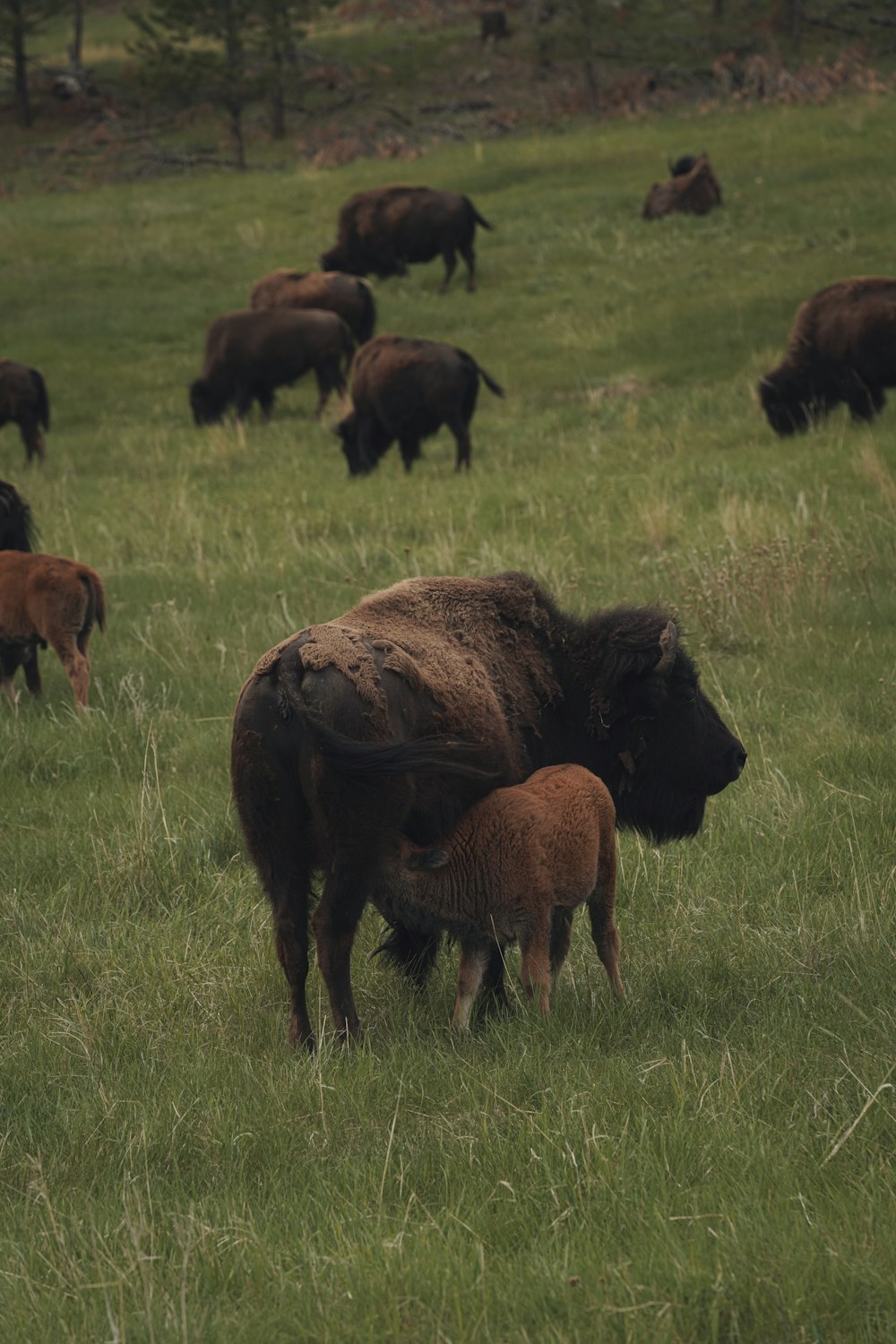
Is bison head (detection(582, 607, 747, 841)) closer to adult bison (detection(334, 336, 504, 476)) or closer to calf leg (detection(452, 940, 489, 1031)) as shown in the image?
calf leg (detection(452, 940, 489, 1031))

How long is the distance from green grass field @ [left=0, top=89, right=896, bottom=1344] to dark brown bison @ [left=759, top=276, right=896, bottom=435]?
0.66 metres

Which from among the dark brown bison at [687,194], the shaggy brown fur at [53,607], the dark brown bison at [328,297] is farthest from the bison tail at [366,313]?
the shaggy brown fur at [53,607]

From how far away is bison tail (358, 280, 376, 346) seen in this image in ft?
79.8

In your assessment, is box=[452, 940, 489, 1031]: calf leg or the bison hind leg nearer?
box=[452, 940, 489, 1031]: calf leg

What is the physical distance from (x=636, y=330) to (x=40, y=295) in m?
12.0

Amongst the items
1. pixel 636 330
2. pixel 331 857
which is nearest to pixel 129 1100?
pixel 331 857

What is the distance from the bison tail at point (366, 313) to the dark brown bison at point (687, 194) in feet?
21.3

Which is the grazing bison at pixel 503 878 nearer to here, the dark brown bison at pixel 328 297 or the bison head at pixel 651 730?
the bison head at pixel 651 730

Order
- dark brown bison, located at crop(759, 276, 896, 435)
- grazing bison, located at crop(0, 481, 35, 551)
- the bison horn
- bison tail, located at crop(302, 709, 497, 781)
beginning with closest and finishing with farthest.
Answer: bison tail, located at crop(302, 709, 497, 781) → the bison horn → grazing bison, located at crop(0, 481, 35, 551) → dark brown bison, located at crop(759, 276, 896, 435)

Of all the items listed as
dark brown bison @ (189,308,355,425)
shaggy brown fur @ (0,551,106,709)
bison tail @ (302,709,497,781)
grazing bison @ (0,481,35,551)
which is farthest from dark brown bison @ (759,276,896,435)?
bison tail @ (302,709,497,781)

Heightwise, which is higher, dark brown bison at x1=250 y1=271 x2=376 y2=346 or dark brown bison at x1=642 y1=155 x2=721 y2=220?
dark brown bison at x1=642 y1=155 x2=721 y2=220

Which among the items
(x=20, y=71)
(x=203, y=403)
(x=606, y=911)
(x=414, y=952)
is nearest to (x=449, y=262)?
(x=203, y=403)

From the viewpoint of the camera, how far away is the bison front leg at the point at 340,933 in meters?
4.64

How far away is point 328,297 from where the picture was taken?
2416cm
